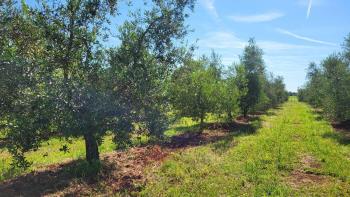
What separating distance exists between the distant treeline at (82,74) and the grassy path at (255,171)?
2.32 m

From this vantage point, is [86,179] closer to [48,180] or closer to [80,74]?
[48,180]

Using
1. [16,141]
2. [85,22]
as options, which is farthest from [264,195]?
[85,22]

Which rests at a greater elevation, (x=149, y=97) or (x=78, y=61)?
(x=78, y=61)

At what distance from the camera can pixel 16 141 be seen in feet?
39.5

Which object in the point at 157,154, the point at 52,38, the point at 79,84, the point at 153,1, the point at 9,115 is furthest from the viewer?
the point at 157,154

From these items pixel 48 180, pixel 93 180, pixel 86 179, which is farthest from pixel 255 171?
pixel 48 180

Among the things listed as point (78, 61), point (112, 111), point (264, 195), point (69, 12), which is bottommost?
point (264, 195)

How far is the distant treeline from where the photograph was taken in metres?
11.9

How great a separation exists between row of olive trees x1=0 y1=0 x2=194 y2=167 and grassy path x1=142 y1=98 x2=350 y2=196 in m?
2.44

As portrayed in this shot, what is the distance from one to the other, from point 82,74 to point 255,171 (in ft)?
28.3

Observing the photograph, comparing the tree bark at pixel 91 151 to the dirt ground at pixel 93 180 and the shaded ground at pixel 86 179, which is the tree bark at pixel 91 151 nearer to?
the shaded ground at pixel 86 179

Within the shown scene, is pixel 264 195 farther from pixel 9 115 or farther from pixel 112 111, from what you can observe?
pixel 9 115

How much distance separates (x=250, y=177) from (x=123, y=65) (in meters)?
7.05

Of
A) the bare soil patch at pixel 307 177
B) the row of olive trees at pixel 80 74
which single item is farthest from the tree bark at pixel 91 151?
the bare soil patch at pixel 307 177
